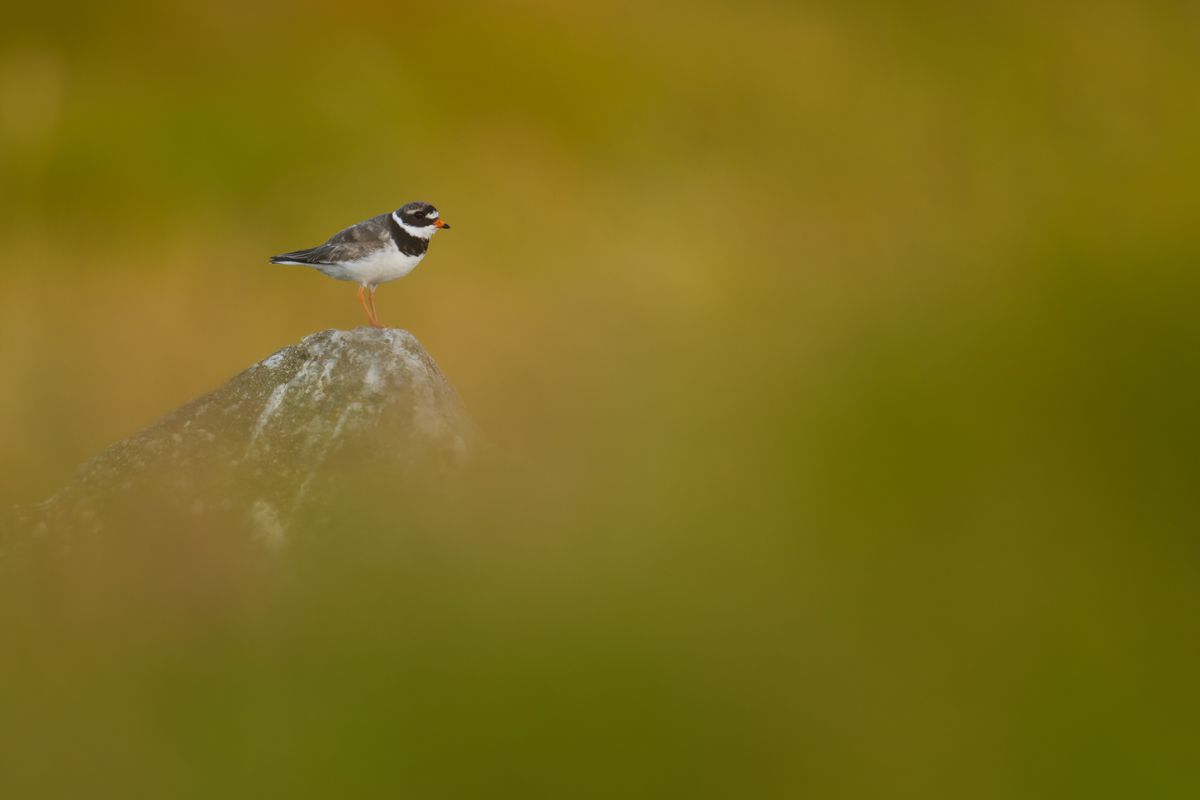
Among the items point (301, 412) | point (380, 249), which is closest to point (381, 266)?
point (380, 249)

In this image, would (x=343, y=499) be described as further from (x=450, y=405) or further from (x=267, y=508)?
(x=450, y=405)

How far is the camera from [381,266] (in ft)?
24.8

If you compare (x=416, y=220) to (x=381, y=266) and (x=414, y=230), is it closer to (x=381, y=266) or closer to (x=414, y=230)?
(x=414, y=230)

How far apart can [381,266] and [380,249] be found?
5.1 inches

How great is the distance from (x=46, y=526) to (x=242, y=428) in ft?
4.08

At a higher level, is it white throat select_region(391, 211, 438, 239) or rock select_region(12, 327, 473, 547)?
white throat select_region(391, 211, 438, 239)

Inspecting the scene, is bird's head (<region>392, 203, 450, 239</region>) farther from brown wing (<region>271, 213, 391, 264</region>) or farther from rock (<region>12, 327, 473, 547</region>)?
rock (<region>12, 327, 473, 547</region>)

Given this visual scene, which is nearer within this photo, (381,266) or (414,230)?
(414,230)

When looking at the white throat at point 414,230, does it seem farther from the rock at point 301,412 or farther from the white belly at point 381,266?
the rock at point 301,412

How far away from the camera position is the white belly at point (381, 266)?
7426 mm

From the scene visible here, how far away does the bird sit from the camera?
723 centimetres

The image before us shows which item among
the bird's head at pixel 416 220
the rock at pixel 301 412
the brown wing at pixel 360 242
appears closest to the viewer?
the rock at pixel 301 412

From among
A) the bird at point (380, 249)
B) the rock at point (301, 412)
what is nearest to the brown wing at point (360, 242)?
the bird at point (380, 249)

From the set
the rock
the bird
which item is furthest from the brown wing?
the rock
